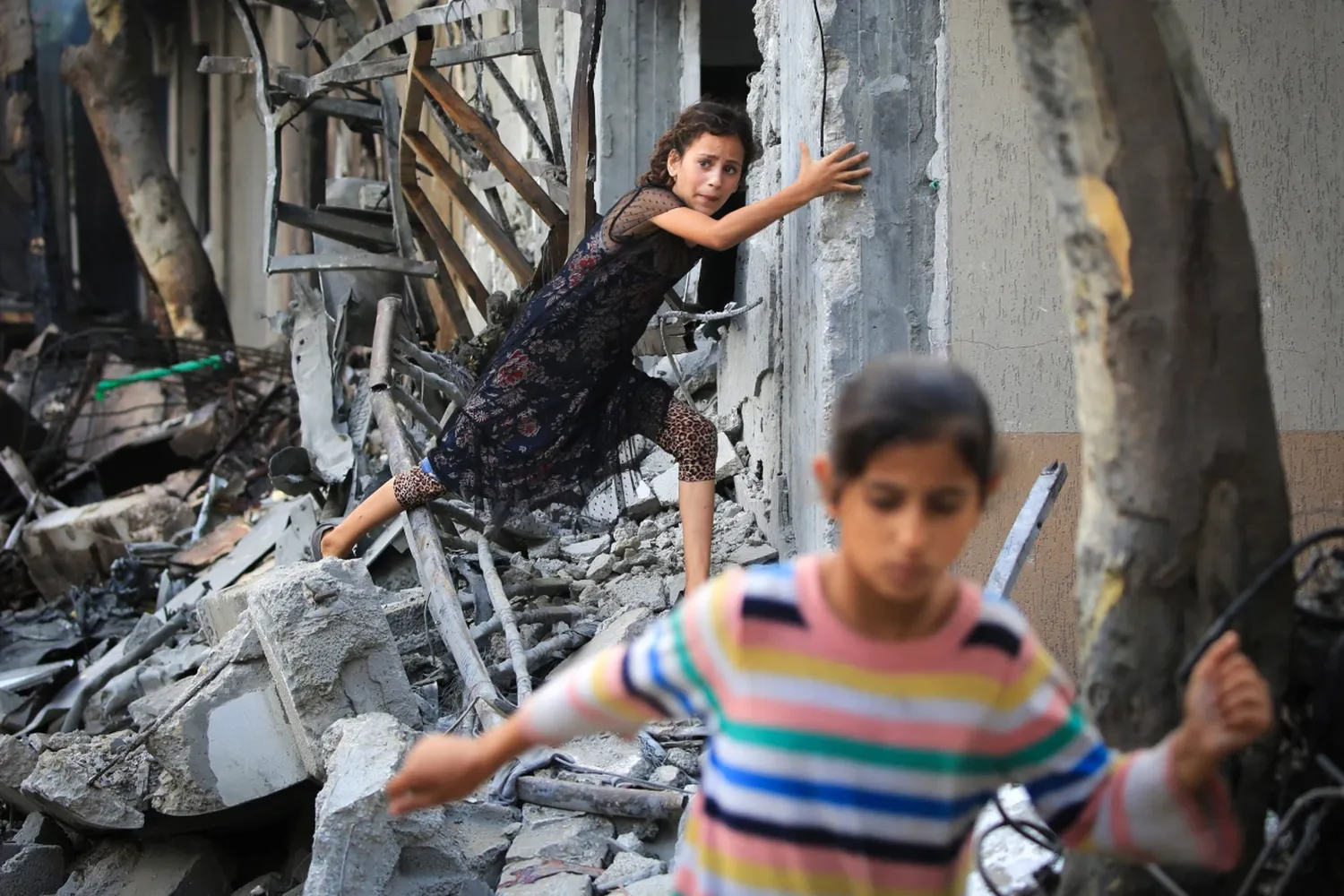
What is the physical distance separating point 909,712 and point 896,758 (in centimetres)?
5

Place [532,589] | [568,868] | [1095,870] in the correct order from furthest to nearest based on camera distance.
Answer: [532,589], [568,868], [1095,870]

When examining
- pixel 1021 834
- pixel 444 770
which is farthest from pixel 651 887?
pixel 444 770

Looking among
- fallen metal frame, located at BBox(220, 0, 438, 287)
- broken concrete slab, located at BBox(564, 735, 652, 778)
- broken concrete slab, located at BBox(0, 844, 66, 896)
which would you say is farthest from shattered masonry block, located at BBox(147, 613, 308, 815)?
fallen metal frame, located at BBox(220, 0, 438, 287)

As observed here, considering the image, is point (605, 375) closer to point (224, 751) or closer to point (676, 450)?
point (676, 450)

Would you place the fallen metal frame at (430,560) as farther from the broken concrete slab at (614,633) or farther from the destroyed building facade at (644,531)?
the broken concrete slab at (614,633)

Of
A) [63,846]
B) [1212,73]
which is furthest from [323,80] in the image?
[1212,73]

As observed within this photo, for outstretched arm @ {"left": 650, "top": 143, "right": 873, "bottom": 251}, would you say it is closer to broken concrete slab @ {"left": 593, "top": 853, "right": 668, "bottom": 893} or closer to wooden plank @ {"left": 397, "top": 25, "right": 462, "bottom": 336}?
broken concrete slab @ {"left": 593, "top": 853, "right": 668, "bottom": 893}

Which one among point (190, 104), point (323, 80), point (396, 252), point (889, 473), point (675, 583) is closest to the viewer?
point (889, 473)

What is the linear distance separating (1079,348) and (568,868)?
1628mm

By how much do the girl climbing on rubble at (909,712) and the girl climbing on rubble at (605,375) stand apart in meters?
2.17

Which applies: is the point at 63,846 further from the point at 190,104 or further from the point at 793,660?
the point at 190,104

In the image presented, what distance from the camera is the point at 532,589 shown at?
15.2ft

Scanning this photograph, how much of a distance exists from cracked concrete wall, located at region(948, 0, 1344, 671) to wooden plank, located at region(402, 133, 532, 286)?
3038 mm

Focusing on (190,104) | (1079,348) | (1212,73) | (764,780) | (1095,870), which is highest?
(190,104)
